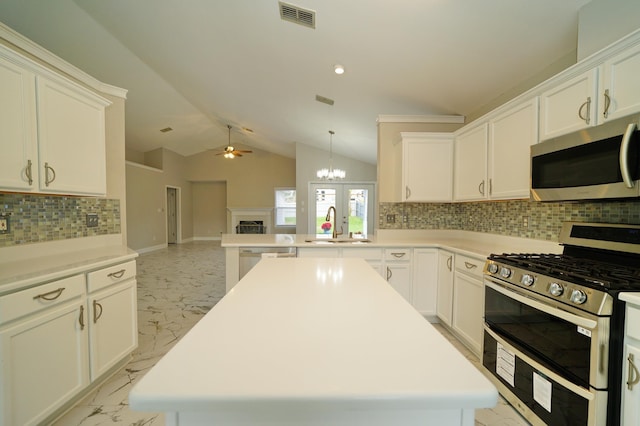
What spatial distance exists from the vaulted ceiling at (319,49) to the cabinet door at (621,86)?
55 cm

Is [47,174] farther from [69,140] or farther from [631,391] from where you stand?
[631,391]

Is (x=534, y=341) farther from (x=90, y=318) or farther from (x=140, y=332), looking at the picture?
(x=140, y=332)

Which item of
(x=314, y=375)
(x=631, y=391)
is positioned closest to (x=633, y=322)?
(x=631, y=391)

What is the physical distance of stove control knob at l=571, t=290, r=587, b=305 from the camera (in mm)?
1208

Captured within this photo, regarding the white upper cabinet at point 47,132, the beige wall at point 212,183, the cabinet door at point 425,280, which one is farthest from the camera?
the beige wall at point 212,183

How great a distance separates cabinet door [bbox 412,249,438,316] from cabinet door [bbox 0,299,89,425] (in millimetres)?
2765

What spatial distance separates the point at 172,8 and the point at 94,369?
10.1 feet

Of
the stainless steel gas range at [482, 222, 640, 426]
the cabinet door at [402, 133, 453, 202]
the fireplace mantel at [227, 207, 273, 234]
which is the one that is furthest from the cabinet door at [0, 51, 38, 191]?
the fireplace mantel at [227, 207, 273, 234]

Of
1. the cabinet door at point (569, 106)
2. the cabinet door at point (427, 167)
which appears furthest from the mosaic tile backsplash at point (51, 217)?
the cabinet door at point (569, 106)

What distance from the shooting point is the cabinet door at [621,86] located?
4.25ft

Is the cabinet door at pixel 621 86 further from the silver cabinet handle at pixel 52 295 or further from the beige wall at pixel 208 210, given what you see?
the beige wall at pixel 208 210

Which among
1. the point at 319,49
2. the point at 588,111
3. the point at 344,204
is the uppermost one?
the point at 319,49

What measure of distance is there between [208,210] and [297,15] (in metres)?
8.88

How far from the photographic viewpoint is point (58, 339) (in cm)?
153
